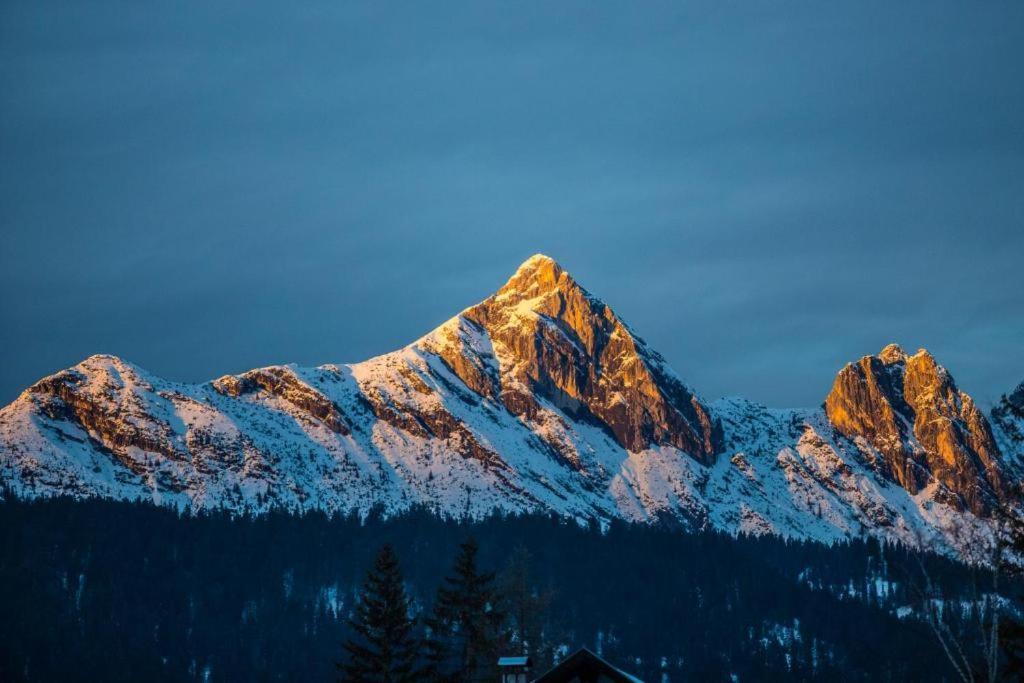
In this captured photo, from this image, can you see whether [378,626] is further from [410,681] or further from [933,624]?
[933,624]

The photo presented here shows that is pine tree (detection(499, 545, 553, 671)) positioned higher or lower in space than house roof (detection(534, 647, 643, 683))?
higher

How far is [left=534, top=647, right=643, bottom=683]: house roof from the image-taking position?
7456cm

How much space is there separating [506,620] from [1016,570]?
41.3 meters

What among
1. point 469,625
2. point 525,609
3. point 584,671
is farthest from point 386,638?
point 584,671

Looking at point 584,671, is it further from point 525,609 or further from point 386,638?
point 525,609

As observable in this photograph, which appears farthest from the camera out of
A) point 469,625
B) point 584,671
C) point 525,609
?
point 525,609

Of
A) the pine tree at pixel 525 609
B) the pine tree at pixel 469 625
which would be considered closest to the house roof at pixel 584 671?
the pine tree at pixel 469 625

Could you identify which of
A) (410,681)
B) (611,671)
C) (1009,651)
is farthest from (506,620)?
(1009,651)

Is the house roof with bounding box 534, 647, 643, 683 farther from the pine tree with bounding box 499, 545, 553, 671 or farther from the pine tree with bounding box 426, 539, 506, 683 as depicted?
the pine tree with bounding box 499, 545, 553, 671

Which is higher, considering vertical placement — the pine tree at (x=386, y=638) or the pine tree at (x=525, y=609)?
the pine tree at (x=525, y=609)

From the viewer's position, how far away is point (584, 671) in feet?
247

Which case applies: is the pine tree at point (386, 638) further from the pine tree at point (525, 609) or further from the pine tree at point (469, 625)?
the pine tree at point (525, 609)

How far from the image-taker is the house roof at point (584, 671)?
74562mm

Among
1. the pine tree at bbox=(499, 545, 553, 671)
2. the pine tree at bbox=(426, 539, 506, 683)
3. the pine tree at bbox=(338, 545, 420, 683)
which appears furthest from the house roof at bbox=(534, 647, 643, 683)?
the pine tree at bbox=(499, 545, 553, 671)
